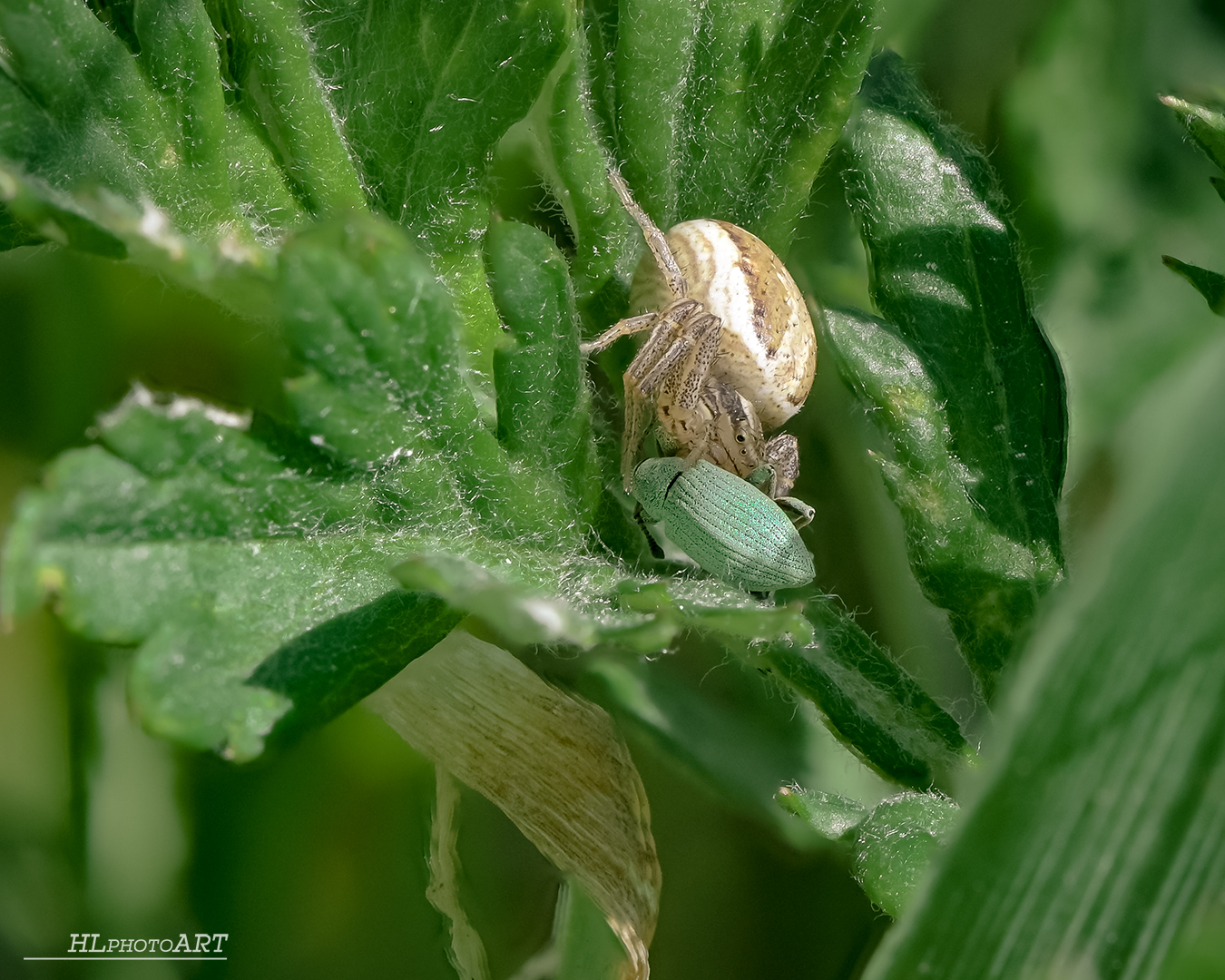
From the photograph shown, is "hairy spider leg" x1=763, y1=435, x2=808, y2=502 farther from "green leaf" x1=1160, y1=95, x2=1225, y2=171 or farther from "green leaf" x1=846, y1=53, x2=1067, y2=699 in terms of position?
"green leaf" x1=1160, y1=95, x2=1225, y2=171

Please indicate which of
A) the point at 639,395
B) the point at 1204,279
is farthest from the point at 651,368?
the point at 1204,279

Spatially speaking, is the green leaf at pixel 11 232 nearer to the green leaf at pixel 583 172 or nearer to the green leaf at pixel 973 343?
the green leaf at pixel 583 172

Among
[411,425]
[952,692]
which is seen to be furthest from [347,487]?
[952,692]

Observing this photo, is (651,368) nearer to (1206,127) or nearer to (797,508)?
(797,508)

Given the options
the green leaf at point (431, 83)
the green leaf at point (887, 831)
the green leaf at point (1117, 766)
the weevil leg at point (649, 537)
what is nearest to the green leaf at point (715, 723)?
the weevil leg at point (649, 537)

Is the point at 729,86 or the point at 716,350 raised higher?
the point at 729,86

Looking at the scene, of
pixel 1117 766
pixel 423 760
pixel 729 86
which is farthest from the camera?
pixel 423 760
